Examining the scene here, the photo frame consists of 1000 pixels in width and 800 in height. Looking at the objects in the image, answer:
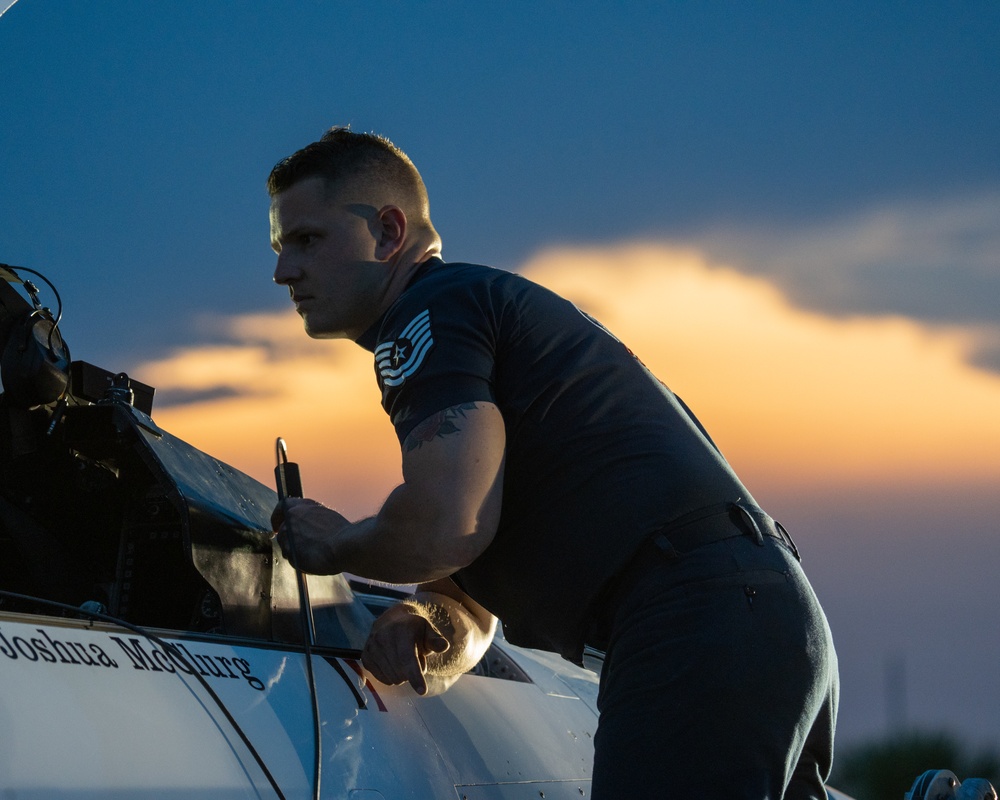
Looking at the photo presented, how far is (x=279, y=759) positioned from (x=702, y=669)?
2.63 feet

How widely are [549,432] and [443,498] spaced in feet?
0.89

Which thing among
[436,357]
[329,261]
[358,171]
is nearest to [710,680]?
[436,357]

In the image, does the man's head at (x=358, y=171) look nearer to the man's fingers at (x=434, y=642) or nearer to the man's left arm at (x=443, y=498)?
the man's left arm at (x=443, y=498)

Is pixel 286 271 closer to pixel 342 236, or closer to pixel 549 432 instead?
pixel 342 236

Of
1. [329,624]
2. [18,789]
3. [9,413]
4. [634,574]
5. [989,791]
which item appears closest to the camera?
[18,789]

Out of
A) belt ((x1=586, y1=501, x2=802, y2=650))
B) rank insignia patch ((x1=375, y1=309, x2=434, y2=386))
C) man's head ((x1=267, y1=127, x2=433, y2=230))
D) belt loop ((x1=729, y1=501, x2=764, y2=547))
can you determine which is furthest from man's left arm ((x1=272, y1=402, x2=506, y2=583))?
man's head ((x1=267, y1=127, x2=433, y2=230))

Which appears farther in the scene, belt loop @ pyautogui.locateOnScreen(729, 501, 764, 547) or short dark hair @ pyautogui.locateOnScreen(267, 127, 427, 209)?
short dark hair @ pyautogui.locateOnScreen(267, 127, 427, 209)

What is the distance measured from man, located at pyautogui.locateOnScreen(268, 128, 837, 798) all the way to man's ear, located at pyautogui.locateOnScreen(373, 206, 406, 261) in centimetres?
24

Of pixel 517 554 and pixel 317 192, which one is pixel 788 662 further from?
pixel 317 192

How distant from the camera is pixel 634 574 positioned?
2.13 m

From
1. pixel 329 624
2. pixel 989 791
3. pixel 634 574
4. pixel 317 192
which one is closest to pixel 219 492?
pixel 329 624

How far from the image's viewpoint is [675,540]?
6.87 feet

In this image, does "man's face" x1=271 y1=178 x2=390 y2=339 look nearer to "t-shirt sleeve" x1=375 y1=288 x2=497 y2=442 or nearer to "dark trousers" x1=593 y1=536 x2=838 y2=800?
"t-shirt sleeve" x1=375 y1=288 x2=497 y2=442

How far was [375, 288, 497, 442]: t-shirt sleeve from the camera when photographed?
7.02 feet
